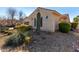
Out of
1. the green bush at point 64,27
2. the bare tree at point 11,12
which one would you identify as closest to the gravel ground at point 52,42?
the green bush at point 64,27

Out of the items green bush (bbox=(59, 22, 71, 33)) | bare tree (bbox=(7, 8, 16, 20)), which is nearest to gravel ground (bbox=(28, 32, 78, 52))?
green bush (bbox=(59, 22, 71, 33))

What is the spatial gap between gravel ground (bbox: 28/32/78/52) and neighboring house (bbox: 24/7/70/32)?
3.2 inches

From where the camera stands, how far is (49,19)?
1701 mm

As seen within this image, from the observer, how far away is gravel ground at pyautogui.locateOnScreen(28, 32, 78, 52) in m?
1.69

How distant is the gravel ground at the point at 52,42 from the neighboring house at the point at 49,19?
3.2 inches

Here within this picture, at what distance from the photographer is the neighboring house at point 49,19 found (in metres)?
1.69

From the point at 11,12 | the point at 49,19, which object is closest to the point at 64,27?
the point at 49,19

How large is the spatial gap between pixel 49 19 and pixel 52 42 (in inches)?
11.5

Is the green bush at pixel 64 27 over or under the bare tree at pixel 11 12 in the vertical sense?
under

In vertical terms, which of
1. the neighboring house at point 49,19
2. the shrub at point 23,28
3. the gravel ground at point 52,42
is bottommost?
the gravel ground at point 52,42

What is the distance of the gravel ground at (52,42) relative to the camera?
1.69 metres

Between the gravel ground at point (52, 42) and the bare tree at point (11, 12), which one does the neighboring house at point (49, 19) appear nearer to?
the gravel ground at point (52, 42)

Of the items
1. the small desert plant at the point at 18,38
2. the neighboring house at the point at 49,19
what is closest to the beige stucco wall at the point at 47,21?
the neighboring house at the point at 49,19
